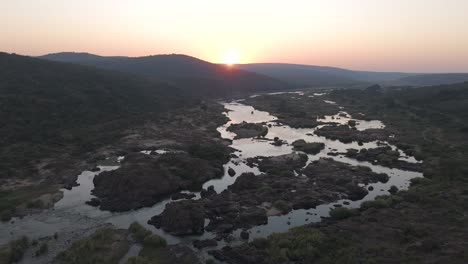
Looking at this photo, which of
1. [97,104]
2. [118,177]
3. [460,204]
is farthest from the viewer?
[97,104]

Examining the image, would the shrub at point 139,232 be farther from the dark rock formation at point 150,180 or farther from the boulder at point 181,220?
the dark rock formation at point 150,180

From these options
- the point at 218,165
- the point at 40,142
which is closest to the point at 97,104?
the point at 40,142

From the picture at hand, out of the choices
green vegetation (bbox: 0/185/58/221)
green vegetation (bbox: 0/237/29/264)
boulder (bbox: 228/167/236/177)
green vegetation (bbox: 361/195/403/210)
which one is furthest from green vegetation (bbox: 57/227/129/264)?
green vegetation (bbox: 361/195/403/210)

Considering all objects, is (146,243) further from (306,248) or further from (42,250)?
(306,248)

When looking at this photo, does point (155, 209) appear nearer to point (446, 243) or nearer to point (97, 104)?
point (446, 243)

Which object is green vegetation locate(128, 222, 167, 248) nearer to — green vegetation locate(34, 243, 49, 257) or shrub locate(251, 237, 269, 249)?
green vegetation locate(34, 243, 49, 257)

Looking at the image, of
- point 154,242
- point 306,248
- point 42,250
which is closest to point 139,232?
point 154,242
